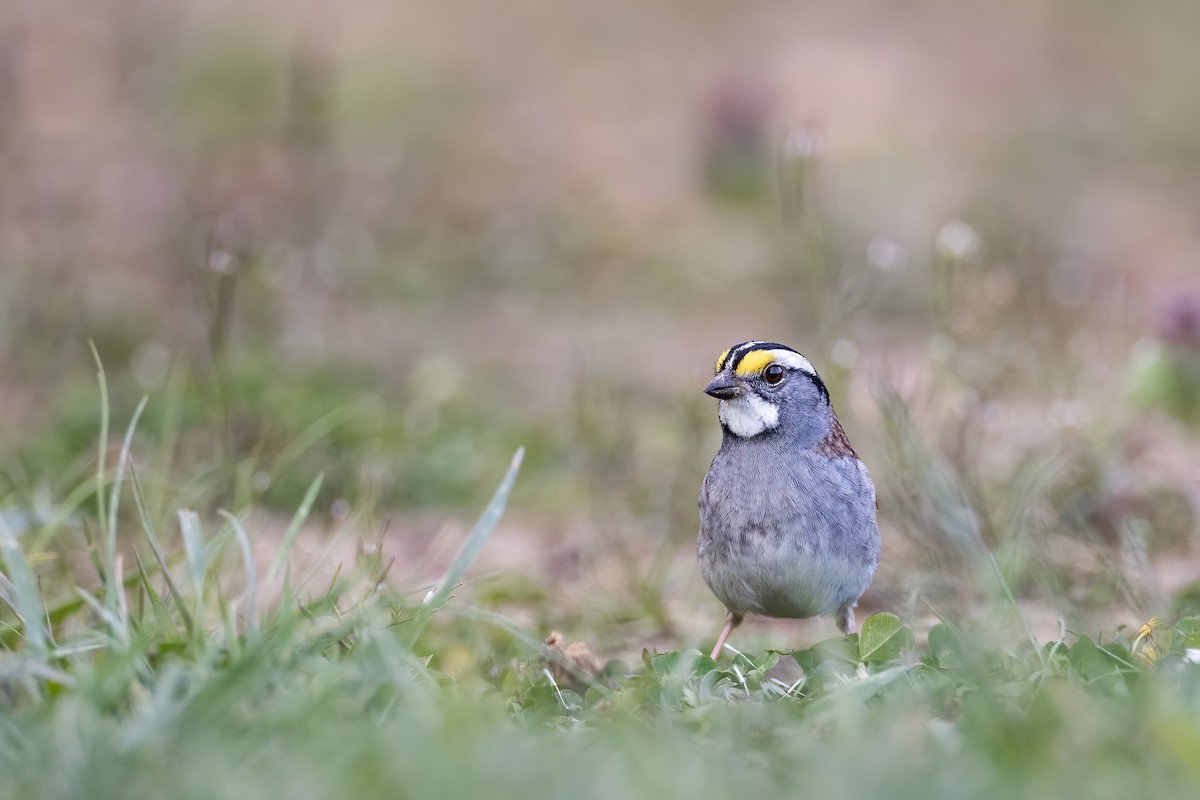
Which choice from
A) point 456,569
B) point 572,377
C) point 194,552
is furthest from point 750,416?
point 572,377

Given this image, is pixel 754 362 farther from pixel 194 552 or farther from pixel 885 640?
pixel 194 552

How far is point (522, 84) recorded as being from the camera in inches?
506

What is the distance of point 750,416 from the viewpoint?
402cm

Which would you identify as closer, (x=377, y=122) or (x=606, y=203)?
(x=606, y=203)

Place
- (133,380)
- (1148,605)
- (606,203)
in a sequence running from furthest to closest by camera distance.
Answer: (606,203) → (133,380) → (1148,605)

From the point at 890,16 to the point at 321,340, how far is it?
334 inches

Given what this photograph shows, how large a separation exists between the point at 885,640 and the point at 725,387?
90 centimetres

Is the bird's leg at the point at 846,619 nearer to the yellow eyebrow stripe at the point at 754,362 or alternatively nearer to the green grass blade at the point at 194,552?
the yellow eyebrow stripe at the point at 754,362

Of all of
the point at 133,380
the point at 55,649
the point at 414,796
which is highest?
the point at 414,796

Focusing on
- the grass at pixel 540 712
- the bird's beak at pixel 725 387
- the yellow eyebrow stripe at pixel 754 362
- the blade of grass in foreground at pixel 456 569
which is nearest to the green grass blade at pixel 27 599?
the grass at pixel 540 712

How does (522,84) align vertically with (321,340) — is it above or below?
above

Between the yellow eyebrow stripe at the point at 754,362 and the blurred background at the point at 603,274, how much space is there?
0.34 m

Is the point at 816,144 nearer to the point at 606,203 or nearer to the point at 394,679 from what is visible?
the point at 394,679

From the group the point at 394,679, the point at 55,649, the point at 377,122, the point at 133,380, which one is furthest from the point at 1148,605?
the point at 377,122
